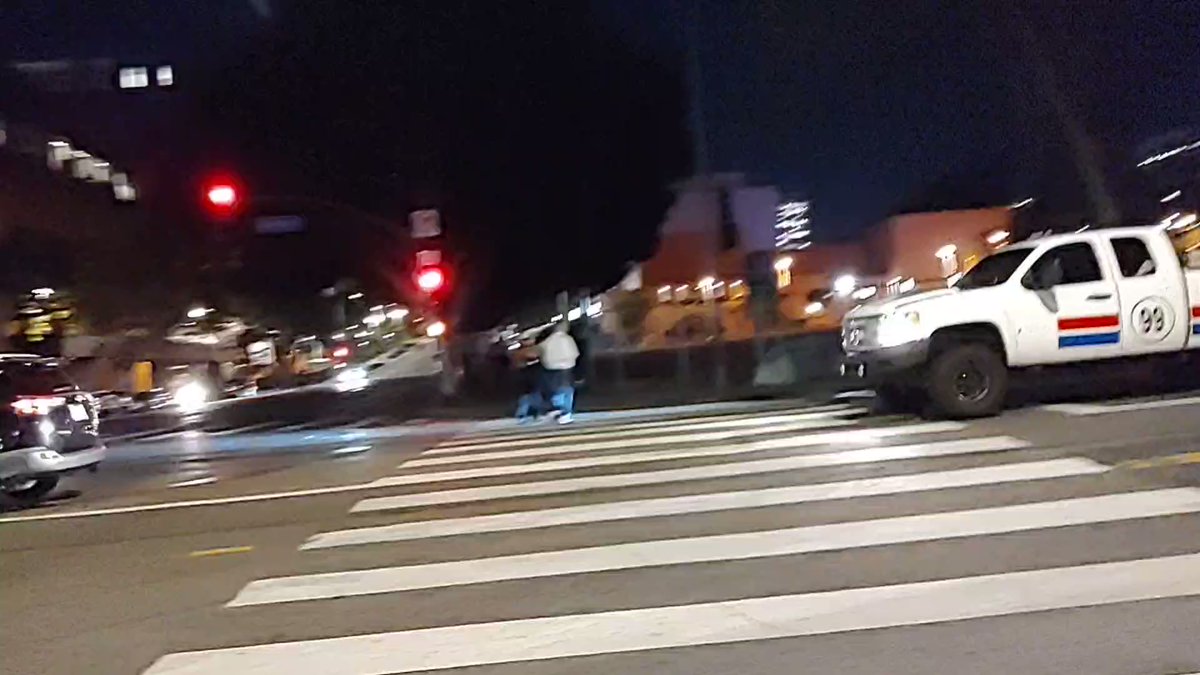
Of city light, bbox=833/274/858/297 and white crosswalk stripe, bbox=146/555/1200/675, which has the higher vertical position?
city light, bbox=833/274/858/297

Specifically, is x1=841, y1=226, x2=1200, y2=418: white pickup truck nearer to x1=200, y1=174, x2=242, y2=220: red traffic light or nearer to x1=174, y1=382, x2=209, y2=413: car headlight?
x1=200, y1=174, x2=242, y2=220: red traffic light

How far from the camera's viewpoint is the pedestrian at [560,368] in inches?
834

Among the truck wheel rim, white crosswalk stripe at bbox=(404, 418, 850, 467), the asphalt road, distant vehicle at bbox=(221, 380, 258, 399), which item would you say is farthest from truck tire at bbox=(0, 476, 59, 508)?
distant vehicle at bbox=(221, 380, 258, 399)

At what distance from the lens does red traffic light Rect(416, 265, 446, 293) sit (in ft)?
72.4

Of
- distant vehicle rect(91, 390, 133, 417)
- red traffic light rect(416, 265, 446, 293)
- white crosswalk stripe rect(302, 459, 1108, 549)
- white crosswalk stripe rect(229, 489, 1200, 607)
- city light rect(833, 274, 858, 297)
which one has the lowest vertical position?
white crosswalk stripe rect(229, 489, 1200, 607)

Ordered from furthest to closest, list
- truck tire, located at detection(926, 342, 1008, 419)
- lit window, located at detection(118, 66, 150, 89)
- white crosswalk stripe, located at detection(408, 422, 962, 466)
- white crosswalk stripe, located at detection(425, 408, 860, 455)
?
lit window, located at detection(118, 66, 150, 89)
white crosswalk stripe, located at detection(425, 408, 860, 455)
truck tire, located at detection(926, 342, 1008, 419)
white crosswalk stripe, located at detection(408, 422, 962, 466)

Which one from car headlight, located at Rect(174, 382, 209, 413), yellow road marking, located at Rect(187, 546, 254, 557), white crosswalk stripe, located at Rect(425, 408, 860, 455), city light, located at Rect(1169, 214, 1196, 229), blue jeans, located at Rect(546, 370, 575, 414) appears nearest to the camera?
yellow road marking, located at Rect(187, 546, 254, 557)

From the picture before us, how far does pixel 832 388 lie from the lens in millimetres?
22484

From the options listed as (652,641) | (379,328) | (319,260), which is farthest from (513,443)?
(379,328)

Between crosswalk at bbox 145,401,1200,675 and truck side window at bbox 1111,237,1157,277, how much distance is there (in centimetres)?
342

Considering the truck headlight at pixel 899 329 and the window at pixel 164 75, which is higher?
the window at pixel 164 75

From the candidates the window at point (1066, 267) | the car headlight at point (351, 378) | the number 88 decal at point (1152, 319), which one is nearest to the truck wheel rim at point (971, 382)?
the window at point (1066, 267)

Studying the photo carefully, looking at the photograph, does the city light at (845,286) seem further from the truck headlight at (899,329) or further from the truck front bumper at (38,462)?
the truck front bumper at (38,462)

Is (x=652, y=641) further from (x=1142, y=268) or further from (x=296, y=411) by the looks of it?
(x=296, y=411)
